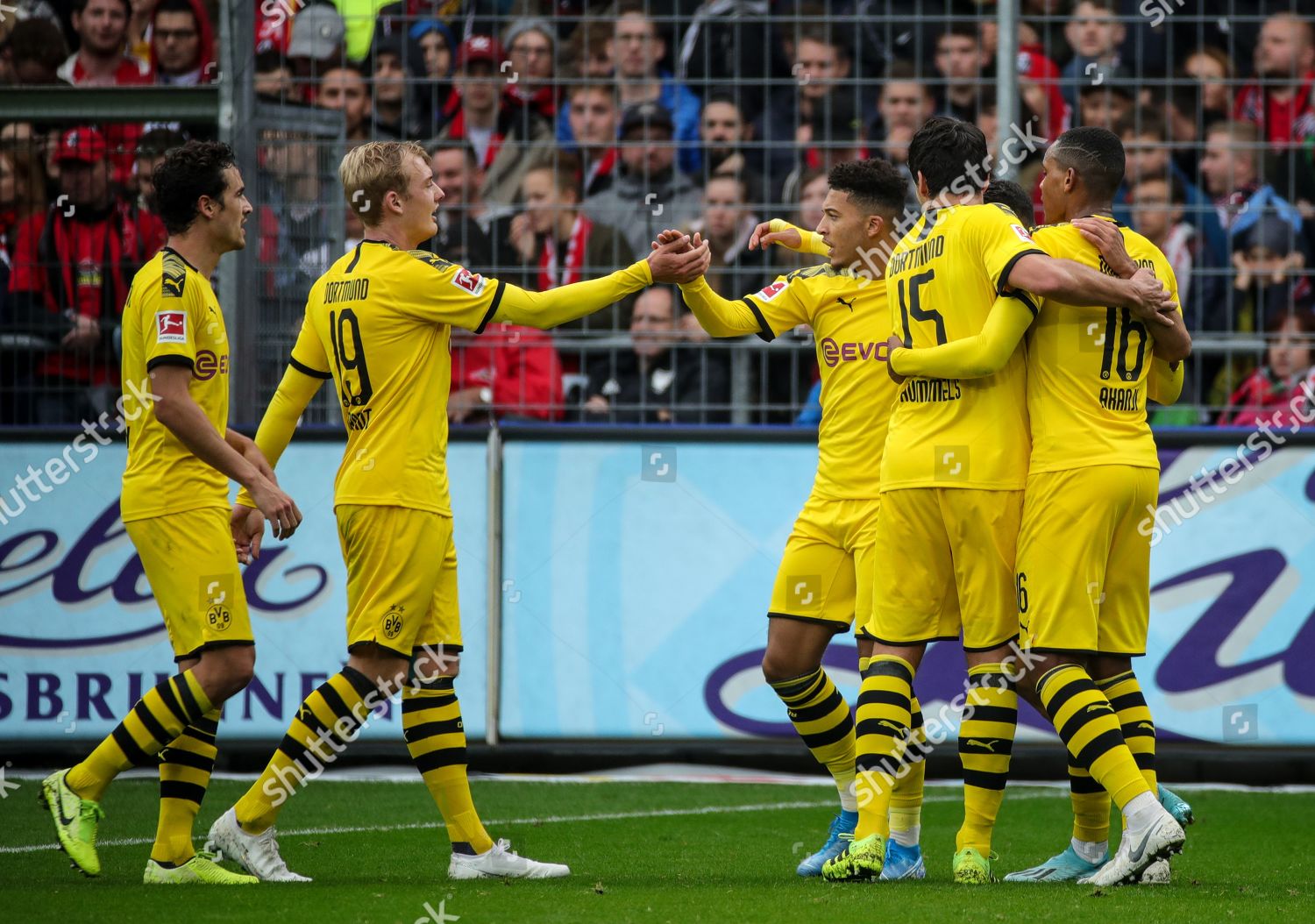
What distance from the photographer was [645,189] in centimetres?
881

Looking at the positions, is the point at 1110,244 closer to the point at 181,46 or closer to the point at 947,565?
the point at 947,565

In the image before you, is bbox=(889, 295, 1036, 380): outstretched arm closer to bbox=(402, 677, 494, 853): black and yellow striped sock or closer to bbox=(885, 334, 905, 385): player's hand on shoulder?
bbox=(885, 334, 905, 385): player's hand on shoulder

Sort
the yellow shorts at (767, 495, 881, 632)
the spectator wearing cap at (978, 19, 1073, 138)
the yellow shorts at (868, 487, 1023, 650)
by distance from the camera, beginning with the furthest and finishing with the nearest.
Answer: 1. the spectator wearing cap at (978, 19, 1073, 138)
2. the yellow shorts at (767, 495, 881, 632)
3. the yellow shorts at (868, 487, 1023, 650)

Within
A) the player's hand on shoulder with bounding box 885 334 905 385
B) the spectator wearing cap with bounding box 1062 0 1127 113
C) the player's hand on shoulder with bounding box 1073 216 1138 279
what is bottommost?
the player's hand on shoulder with bounding box 885 334 905 385

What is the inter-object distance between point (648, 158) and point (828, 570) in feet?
12.0

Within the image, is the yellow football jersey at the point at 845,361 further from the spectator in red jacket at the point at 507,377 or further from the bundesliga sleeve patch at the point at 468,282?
the spectator in red jacket at the point at 507,377

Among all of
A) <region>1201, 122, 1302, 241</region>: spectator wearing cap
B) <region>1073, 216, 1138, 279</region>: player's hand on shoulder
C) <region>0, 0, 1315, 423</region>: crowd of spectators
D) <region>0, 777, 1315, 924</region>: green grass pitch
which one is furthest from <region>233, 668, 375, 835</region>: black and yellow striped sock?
<region>1201, 122, 1302, 241</region>: spectator wearing cap

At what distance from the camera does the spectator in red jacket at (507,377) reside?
28.6 feet

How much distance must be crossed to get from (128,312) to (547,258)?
11.3 feet

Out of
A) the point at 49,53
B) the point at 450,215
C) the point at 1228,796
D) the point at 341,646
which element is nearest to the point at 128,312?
the point at 341,646

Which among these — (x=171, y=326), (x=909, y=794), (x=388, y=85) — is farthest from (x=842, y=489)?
(x=388, y=85)

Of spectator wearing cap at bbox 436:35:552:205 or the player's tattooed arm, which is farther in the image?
spectator wearing cap at bbox 436:35:552:205

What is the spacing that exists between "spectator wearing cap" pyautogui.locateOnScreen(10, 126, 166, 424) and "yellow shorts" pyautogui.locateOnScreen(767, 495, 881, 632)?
4223 millimetres

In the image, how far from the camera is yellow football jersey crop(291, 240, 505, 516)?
5270 millimetres
